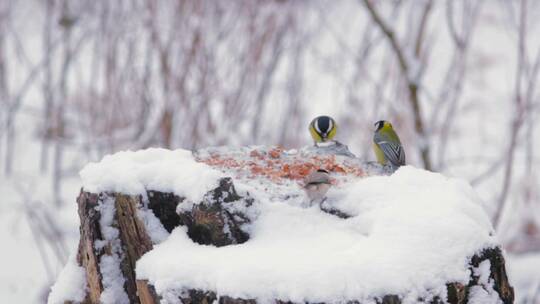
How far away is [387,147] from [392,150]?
7 cm

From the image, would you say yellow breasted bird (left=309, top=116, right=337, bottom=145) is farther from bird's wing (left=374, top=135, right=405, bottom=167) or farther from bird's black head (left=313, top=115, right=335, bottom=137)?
bird's wing (left=374, top=135, right=405, bottom=167)

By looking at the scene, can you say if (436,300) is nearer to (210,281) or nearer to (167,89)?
(210,281)

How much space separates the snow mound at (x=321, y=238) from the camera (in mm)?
2678

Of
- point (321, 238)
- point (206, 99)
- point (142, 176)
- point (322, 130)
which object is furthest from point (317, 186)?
point (206, 99)

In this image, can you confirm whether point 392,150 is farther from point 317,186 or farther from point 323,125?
point 317,186

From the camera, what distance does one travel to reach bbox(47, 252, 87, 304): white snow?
11.7ft

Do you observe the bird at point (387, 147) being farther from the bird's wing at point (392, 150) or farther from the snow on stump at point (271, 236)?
the snow on stump at point (271, 236)

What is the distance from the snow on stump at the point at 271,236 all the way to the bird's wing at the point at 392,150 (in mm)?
805

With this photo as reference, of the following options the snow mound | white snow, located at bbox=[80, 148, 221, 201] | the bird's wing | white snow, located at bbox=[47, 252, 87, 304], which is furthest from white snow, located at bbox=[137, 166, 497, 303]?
the bird's wing

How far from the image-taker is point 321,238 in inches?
121

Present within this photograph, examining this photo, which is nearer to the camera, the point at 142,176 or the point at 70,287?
the point at 142,176

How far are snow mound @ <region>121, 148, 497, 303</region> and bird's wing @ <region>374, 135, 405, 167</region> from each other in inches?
38.4

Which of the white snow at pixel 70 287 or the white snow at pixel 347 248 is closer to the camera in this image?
the white snow at pixel 347 248

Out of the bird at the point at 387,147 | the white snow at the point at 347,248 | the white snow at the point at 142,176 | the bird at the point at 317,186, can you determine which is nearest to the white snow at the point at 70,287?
the white snow at the point at 142,176
